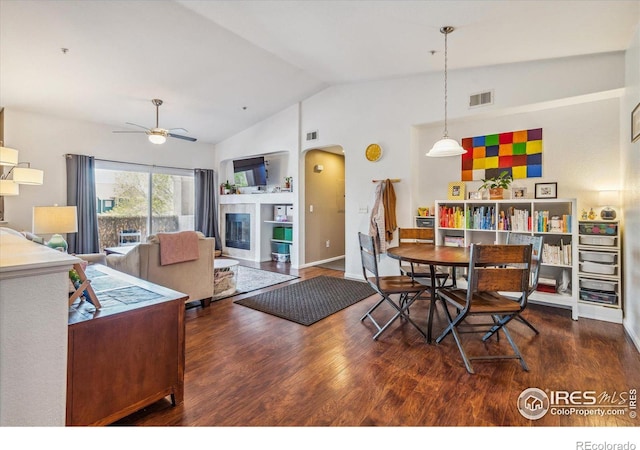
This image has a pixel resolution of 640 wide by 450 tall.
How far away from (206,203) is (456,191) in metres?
5.37

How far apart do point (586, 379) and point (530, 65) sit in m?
3.25

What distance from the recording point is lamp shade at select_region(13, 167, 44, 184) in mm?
3324

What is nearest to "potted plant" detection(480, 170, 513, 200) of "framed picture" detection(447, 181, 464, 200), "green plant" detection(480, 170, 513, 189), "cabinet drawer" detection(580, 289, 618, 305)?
"green plant" detection(480, 170, 513, 189)

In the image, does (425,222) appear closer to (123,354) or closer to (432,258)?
(432,258)

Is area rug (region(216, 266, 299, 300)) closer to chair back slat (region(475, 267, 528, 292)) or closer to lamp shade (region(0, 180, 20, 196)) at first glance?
lamp shade (region(0, 180, 20, 196))

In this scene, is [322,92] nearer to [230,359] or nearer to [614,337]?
[230,359]

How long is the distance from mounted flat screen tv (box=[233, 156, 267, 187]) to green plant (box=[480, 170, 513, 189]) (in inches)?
162

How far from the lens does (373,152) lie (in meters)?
4.77

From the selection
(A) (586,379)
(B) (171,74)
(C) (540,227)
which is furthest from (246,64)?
(A) (586,379)

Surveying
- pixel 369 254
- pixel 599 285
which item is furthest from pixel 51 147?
pixel 599 285

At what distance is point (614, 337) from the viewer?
270 centimetres

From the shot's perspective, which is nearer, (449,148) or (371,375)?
(371,375)

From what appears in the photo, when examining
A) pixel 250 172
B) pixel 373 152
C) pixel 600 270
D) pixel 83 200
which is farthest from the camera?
pixel 250 172

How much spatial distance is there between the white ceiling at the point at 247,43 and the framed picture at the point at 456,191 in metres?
1.47
